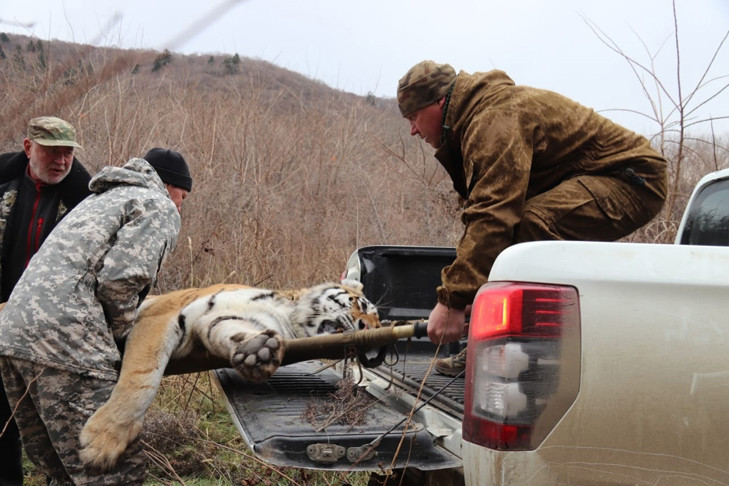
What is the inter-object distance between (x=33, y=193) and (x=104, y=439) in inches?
77.5

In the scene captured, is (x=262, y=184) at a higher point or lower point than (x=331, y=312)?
higher

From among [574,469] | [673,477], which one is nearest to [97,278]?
[574,469]

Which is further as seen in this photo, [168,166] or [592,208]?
[168,166]

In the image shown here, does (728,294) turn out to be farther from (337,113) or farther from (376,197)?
(337,113)

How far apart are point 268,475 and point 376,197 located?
7388 millimetres

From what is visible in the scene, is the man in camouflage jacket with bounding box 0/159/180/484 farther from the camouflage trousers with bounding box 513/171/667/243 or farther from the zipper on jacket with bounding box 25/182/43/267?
the camouflage trousers with bounding box 513/171/667/243

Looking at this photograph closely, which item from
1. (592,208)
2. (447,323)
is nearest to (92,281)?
(447,323)

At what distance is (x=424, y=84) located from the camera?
337cm

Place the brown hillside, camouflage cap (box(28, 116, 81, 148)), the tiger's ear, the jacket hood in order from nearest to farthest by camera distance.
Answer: the jacket hood → the tiger's ear → camouflage cap (box(28, 116, 81, 148)) → the brown hillside

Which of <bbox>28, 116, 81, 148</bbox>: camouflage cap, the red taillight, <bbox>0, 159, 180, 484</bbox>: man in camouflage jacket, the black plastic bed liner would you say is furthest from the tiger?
the red taillight

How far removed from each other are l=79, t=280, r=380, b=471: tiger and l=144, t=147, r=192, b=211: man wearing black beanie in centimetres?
55

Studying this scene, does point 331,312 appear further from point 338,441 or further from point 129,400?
point 338,441

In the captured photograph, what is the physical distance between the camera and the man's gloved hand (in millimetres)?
2922

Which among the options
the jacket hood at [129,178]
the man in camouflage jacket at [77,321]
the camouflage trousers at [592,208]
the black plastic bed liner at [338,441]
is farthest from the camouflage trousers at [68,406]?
the camouflage trousers at [592,208]
